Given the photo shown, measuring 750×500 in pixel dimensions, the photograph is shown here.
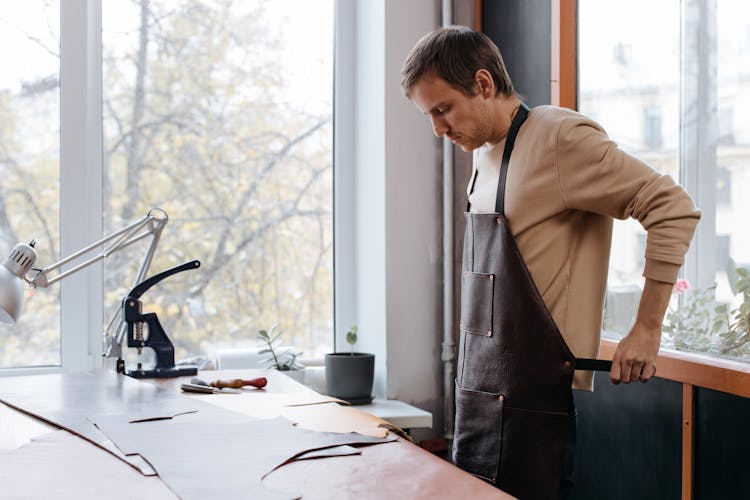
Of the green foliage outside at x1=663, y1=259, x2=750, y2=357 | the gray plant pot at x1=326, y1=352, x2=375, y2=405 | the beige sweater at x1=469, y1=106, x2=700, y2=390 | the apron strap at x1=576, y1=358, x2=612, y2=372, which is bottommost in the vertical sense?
the gray plant pot at x1=326, y1=352, x2=375, y2=405

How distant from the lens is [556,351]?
156 cm

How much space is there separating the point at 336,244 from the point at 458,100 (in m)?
1.59

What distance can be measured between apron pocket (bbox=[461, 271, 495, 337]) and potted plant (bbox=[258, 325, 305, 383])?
1204 mm

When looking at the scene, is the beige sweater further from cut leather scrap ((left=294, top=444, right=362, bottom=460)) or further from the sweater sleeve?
cut leather scrap ((left=294, top=444, right=362, bottom=460))

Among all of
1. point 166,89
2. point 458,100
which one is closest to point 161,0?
point 166,89

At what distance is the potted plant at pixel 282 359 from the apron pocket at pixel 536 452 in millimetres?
1341

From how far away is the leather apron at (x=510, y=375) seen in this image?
5.17 ft

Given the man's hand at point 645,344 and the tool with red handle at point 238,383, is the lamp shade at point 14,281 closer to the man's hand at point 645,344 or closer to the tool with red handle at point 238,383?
the tool with red handle at point 238,383

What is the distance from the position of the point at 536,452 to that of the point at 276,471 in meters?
0.58

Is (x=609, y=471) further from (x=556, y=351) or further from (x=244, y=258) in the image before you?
(x=244, y=258)

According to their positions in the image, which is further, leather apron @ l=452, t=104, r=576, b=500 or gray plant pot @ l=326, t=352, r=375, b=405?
gray plant pot @ l=326, t=352, r=375, b=405

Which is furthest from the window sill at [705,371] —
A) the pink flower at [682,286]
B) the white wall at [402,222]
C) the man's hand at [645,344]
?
the white wall at [402,222]

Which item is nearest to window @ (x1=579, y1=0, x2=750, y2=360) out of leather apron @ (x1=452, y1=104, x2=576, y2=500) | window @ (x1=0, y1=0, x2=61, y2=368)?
leather apron @ (x1=452, y1=104, x2=576, y2=500)

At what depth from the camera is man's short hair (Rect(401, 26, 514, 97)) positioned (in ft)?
5.57
